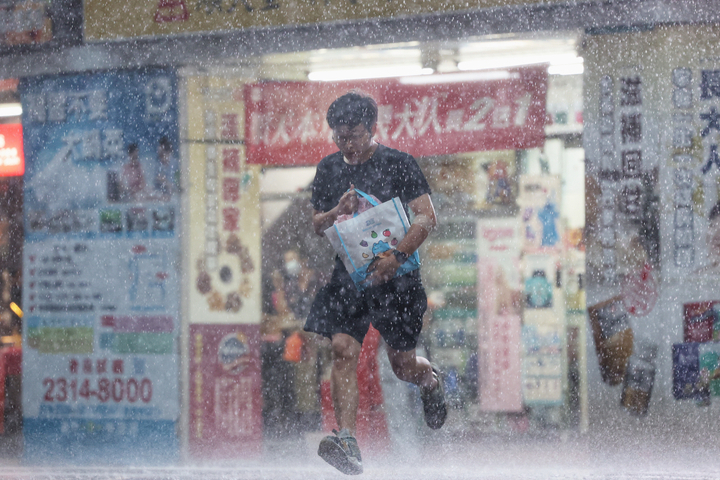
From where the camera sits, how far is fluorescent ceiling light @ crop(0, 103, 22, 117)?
6141 mm

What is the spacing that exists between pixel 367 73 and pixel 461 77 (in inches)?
25.9

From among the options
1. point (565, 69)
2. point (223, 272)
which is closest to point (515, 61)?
point (565, 69)

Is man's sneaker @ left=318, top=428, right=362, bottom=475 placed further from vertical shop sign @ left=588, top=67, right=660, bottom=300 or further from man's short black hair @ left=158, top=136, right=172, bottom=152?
man's short black hair @ left=158, top=136, right=172, bottom=152

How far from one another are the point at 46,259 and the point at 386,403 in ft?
9.05

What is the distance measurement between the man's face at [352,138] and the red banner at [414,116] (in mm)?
1748

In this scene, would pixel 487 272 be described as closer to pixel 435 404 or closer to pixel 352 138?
pixel 435 404

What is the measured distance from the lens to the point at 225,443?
5.87 m

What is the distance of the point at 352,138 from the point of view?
385 centimetres

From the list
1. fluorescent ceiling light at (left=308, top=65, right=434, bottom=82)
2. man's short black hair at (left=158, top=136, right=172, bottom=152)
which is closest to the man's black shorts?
fluorescent ceiling light at (left=308, top=65, right=434, bottom=82)

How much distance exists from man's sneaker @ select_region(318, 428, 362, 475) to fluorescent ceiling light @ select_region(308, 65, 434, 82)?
9.22 ft

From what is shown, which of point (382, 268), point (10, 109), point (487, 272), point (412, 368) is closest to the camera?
point (382, 268)

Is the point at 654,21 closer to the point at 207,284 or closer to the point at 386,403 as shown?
the point at 386,403

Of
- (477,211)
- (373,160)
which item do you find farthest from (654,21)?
(373,160)

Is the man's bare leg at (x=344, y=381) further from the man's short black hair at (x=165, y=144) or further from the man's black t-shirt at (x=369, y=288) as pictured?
the man's short black hair at (x=165, y=144)
